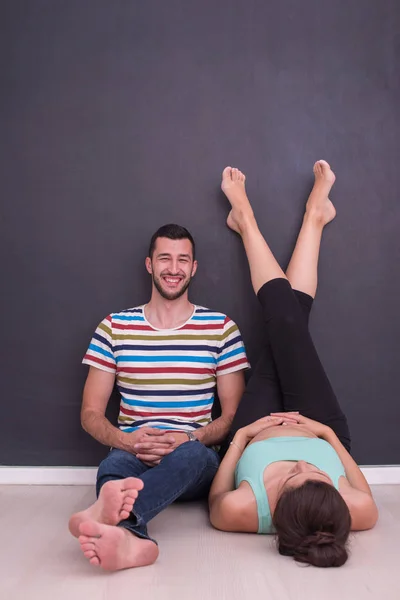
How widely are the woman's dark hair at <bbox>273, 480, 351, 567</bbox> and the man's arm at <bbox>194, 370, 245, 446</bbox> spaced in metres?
0.77

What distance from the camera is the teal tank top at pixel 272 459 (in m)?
1.97

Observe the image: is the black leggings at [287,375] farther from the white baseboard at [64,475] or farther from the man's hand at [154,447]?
the white baseboard at [64,475]

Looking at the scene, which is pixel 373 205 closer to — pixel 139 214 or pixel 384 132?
pixel 384 132

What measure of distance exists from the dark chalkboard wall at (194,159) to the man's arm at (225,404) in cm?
25

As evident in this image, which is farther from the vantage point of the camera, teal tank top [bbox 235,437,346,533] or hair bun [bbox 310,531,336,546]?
teal tank top [bbox 235,437,346,533]

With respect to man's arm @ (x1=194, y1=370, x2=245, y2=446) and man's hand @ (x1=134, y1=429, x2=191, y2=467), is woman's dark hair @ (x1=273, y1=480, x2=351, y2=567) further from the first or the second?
man's arm @ (x1=194, y1=370, x2=245, y2=446)

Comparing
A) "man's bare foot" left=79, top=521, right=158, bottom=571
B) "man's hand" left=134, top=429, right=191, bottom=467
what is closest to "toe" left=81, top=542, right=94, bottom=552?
"man's bare foot" left=79, top=521, right=158, bottom=571

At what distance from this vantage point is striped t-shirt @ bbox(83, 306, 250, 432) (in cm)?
260

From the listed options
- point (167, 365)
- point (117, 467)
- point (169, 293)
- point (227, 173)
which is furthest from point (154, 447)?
point (227, 173)

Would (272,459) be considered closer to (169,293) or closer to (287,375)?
(287,375)

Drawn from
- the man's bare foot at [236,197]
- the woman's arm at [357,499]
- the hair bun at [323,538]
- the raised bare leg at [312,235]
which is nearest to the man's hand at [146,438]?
the woman's arm at [357,499]

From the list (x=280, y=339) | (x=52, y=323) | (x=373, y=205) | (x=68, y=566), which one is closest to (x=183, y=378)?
(x=280, y=339)

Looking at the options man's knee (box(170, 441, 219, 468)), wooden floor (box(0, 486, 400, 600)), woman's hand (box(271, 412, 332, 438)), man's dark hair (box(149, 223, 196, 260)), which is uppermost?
man's dark hair (box(149, 223, 196, 260))

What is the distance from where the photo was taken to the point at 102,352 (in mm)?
2670
